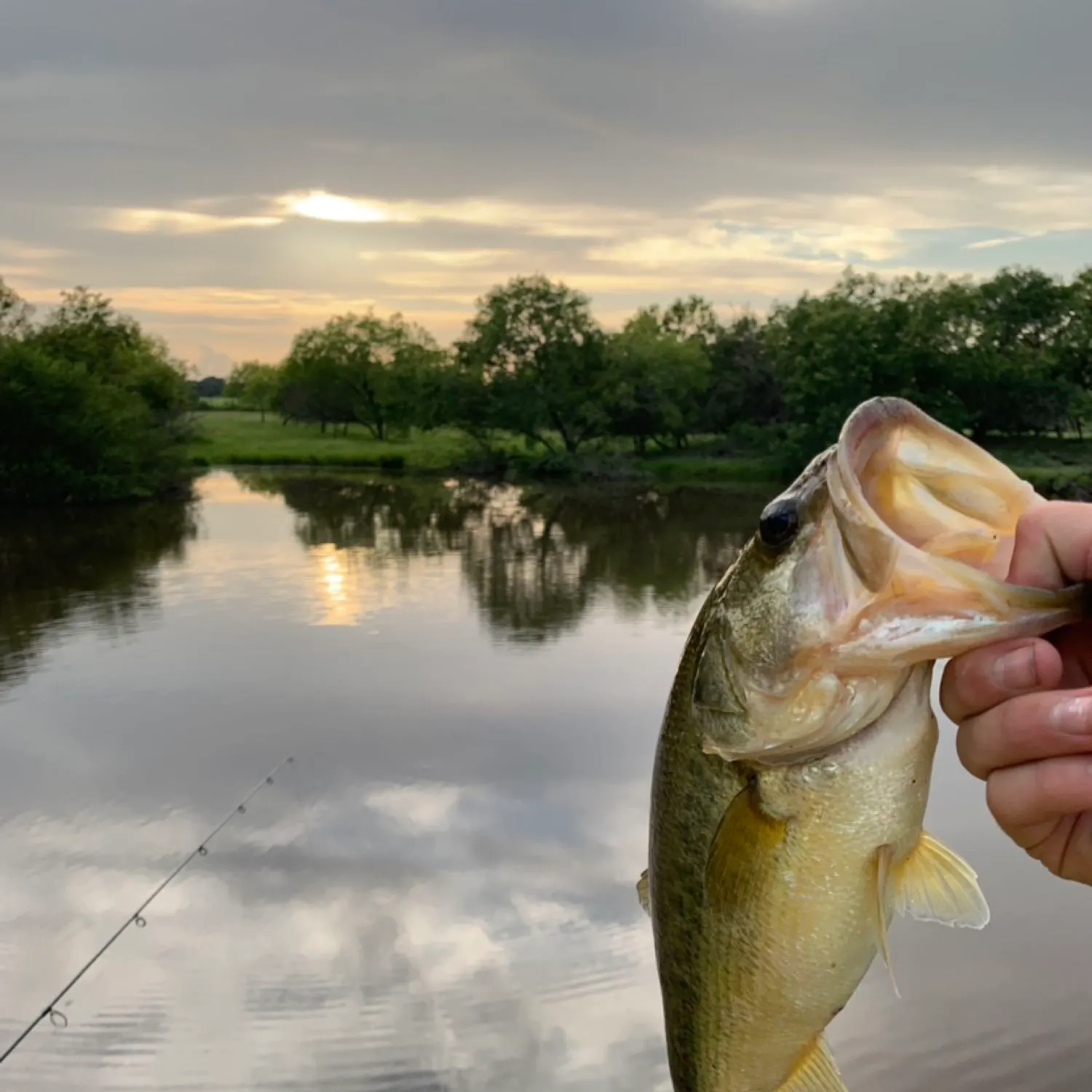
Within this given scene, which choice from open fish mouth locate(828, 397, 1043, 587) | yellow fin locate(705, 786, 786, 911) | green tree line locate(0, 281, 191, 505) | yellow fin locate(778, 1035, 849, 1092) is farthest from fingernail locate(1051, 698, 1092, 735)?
green tree line locate(0, 281, 191, 505)

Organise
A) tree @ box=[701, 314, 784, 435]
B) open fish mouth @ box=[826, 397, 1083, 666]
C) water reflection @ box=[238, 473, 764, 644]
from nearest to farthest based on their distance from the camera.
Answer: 1. open fish mouth @ box=[826, 397, 1083, 666]
2. water reflection @ box=[238, 473, 764, 644]
3. tree @ box=[701, 314, 784, 435]

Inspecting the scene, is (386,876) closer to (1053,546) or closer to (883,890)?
(883,890)

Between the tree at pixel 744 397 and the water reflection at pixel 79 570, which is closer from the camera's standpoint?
the water reflection at pixel 79 570

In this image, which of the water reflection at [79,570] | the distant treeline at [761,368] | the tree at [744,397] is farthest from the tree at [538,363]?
the water reflection at [79,570]

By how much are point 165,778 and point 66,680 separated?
3.99 metres

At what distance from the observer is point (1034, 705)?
63.1 inches

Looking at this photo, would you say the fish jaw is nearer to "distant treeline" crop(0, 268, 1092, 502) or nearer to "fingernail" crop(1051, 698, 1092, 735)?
"fingernail" crop(1051, 698, 1092, 735)

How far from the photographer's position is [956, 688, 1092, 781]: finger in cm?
159

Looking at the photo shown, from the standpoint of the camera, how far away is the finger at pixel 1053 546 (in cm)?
161

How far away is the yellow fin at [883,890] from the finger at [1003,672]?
0.25 metres

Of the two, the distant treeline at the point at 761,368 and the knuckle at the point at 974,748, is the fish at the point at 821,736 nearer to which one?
the knuckle at the point at 974,748

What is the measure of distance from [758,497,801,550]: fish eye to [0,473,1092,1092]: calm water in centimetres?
470

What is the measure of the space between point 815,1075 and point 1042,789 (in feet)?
2.11

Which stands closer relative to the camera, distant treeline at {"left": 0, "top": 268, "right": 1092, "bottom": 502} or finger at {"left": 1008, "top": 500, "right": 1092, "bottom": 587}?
finger at {"left": 1008, "top": 500, "right": 1092, "bottom": 587}
